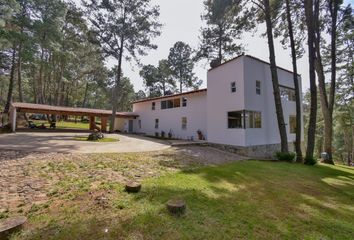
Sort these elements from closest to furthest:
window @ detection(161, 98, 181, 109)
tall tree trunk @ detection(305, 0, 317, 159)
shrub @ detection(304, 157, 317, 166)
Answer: shrub @ detection(304, 157, 317, 166), tall tree trunk @ detection(305, 0, 317, 159), window @ detection(161, 98, 181, 109)

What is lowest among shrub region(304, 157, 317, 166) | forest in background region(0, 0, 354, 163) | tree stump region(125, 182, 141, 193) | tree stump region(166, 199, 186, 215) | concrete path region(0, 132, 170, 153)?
shrub region(304, 157, 317, 166)

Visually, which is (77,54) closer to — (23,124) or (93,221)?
(23,124)

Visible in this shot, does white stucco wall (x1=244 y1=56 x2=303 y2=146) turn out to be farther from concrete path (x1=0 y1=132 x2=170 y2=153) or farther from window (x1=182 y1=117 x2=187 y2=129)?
window (x1=182 y1=117 x2=187 y2=129)

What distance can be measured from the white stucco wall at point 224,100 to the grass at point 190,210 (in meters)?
7.55

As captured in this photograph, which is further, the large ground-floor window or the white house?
the white house

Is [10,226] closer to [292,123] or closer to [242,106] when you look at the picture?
[242,106]

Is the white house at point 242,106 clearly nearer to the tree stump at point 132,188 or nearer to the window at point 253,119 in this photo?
the window at point 253,119

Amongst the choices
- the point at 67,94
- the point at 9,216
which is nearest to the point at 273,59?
the point at 9,216

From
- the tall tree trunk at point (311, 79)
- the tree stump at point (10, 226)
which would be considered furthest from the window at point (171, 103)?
the tree stump at point (10, 226)

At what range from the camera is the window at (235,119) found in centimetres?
1390

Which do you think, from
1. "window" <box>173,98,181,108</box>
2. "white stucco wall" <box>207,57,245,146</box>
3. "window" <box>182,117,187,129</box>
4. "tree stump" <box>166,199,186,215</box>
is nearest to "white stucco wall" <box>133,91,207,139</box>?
"window" <box>182,117,187,129</box>

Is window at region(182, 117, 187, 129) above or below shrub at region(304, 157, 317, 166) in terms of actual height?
above

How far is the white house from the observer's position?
45.5 feet

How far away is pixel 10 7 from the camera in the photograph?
1437 cm
